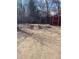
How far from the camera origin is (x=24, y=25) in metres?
1.97

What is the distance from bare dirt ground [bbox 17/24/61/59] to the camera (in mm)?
1966

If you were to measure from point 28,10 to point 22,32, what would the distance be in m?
0.28

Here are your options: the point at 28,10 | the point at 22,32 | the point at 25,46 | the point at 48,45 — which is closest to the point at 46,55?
the point at 48,45

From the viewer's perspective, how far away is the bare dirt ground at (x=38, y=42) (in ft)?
6.45

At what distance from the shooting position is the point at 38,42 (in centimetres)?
197
